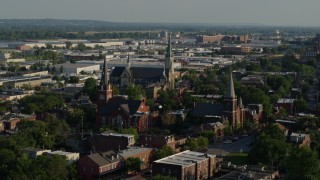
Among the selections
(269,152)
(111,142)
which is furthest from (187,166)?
(111,142)

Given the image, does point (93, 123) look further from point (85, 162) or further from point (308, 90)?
point (308, 90)

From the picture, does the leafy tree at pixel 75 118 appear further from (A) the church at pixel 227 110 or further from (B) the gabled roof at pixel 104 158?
(B) the gabled roof at pixel 104 158

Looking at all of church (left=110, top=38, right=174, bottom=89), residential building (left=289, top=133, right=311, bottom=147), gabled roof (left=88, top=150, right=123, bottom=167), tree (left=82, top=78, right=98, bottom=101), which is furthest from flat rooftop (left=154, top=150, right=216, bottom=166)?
church (left=110, top=38, right=174, bottom=89)

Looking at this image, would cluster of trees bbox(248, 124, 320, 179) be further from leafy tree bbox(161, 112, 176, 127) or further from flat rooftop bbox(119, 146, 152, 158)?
leafy tree bbox(161, 112, 176, 127)

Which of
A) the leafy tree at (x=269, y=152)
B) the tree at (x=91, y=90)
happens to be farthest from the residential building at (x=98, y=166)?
the tree at (x=91, y=90)

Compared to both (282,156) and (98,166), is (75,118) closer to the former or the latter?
(98,166)

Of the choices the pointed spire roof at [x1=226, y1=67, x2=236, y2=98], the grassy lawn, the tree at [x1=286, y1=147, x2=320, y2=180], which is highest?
the pointed spire roof at [x1=226, y1=67, x2=236, y2=98]
